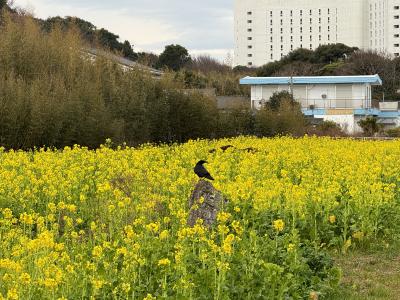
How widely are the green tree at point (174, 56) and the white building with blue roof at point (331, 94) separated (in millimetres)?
15790

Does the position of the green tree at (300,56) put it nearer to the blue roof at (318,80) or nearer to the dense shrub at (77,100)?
Result: the blue roof at (318,80)

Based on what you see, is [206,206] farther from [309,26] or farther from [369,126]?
[309,26]

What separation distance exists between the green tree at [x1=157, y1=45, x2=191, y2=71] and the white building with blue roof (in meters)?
15.8

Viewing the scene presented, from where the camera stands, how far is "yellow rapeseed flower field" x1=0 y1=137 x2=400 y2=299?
4.18m

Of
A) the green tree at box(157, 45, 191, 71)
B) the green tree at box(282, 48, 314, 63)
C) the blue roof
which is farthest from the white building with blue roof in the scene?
the green tree at box(282, 48, 314, 63)

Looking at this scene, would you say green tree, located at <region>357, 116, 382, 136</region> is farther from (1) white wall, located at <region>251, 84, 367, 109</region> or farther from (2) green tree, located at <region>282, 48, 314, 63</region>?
(2) green tree, located at <region>282, 48, 314, 63</region>

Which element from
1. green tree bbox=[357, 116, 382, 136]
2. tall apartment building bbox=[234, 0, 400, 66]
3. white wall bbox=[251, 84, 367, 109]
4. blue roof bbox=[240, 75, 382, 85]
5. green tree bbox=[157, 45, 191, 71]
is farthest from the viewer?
tall apartment building bbox=[234, 0, 400, 66]

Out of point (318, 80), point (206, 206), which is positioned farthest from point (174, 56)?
point (206, 206)

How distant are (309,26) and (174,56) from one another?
111ft

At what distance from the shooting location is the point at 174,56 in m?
61.0

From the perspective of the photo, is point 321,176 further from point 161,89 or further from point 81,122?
point 161,89

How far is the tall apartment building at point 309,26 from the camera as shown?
281 ft

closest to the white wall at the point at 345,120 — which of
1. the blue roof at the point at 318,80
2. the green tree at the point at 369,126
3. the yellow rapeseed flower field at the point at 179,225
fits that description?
the green tree at the point at 369,126

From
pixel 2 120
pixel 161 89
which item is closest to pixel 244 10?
pixel 161 89
